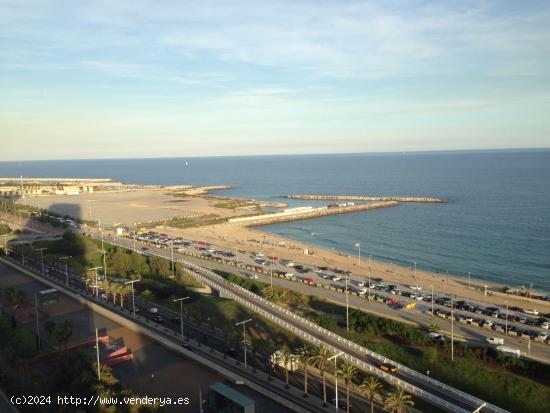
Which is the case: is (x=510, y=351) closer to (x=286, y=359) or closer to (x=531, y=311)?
(x=531, y=311)

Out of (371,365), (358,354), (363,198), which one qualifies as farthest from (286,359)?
(363,198)

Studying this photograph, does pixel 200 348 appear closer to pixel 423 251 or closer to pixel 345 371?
pixel 345 371

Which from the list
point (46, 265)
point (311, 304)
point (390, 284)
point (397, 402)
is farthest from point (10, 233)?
point (397, 402)

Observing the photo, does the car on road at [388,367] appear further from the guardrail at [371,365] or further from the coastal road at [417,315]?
the coastal road at [417,315]

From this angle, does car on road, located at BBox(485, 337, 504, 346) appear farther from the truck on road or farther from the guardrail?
the guardrail

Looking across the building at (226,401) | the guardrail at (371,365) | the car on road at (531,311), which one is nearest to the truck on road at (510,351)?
the guardrail at (371,365)

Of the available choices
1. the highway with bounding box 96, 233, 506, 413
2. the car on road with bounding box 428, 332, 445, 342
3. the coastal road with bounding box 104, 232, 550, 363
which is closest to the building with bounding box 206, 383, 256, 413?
the highway with bounding box 96, 233, 506, 413
